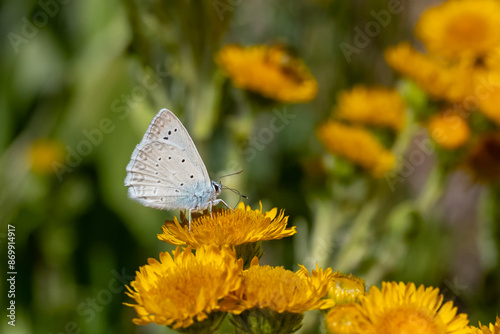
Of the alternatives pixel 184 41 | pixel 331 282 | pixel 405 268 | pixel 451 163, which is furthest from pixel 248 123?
pixel 331 282

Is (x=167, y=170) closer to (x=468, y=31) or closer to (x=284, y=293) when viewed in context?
(x=284, y=293)

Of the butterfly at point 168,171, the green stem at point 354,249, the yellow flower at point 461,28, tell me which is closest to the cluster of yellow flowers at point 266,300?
the butterfly at point 168,171

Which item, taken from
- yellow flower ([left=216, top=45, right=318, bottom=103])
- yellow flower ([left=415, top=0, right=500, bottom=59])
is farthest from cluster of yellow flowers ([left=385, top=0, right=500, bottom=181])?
yellow flower ([left=216, top=45, right=318, bottom=103])

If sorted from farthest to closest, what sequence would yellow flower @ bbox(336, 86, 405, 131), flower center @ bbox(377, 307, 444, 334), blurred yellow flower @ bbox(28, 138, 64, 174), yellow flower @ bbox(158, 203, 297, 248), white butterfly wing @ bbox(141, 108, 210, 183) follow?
blurred yellow flower @ bbox(28, 138, 64, 174), yellow flower @ bbox(336, 86, 405, 131), white butterfly wing @ bbox(141, 108, 210, 183), yellow flower @ bbox(158, 203, 297, 248), flower center @ bbox(377, 307, 444, 334)

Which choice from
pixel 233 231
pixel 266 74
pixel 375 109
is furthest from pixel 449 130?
pixel 233 231

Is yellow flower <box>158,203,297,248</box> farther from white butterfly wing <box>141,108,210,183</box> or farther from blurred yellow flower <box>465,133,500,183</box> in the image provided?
blurred yellow flower <box>465,133,500,183</box>
